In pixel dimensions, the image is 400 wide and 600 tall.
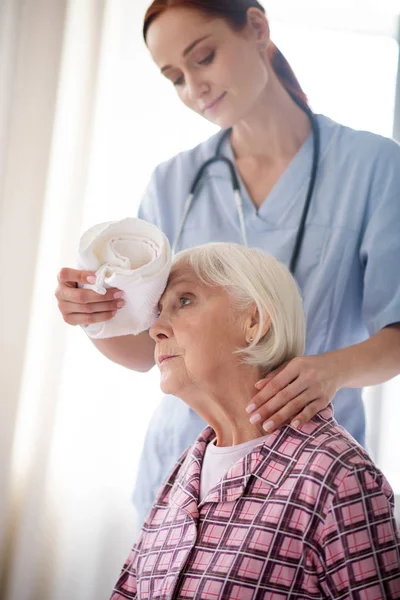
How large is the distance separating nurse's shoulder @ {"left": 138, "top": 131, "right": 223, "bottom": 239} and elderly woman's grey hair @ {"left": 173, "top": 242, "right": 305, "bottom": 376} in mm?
360

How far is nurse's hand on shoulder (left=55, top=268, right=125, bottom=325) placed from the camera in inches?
45.2

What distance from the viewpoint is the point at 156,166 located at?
65.8 inches

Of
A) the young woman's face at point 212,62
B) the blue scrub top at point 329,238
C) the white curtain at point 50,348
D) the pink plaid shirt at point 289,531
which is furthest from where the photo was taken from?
the white curtain at point 50,348

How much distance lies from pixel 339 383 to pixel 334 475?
0.78 ft

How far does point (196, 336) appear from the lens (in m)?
A: 1.13

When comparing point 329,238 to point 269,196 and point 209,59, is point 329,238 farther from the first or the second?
point 209,59

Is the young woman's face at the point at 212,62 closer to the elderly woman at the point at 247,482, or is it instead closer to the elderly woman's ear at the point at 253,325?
the elderly woman at the point at 247,482

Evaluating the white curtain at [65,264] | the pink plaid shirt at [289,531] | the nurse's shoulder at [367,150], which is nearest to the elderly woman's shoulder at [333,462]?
the pink plaid shirt at [289,531]

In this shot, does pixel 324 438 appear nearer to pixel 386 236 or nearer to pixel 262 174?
pixel 386 236

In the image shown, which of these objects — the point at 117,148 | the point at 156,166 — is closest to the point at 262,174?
the point at 156,166

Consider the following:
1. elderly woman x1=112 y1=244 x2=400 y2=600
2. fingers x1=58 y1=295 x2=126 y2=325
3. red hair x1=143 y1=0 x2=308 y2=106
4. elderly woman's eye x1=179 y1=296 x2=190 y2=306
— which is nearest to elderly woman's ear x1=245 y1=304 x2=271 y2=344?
elderly woman x1=112 y1=244 x2=400 y2=600

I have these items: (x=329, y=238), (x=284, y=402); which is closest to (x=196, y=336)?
(x=284, y=402)

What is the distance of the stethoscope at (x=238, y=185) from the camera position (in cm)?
140

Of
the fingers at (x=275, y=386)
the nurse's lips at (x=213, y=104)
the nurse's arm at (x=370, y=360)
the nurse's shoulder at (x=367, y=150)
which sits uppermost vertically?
the nurse's lips at (x=213, y=104)
